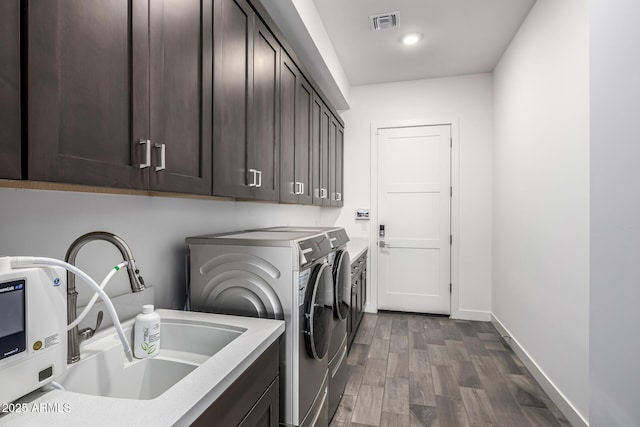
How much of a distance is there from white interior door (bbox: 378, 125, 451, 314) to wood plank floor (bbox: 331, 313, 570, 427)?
0.58 metres

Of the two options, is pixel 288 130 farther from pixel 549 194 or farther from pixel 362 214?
Result: pixel 362 214

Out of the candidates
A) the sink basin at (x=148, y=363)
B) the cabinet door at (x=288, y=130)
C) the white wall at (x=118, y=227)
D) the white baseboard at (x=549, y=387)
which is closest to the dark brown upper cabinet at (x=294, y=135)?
the cabinet door at (x=288, y=130)

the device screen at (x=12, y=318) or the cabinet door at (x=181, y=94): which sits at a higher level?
the cabinet door at (x=181, y=94)

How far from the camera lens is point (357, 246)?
3719 millimetres

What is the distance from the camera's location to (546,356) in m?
2.35

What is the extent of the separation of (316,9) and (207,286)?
2.31 metres

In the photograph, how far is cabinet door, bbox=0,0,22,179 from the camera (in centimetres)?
60

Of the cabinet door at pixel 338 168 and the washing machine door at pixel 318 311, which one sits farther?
the cabinet door at pixel 338 168

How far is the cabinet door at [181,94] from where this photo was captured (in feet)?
3.24

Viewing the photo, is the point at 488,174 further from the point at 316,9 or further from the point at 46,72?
the point at 46,72

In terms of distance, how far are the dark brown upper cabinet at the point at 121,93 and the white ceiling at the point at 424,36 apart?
→ 6.27ft

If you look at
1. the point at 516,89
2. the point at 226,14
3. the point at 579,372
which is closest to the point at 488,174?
the point at 516,89

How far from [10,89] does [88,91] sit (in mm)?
176

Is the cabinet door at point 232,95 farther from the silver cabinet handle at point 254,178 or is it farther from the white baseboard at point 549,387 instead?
the white baseboard at point 549,387
